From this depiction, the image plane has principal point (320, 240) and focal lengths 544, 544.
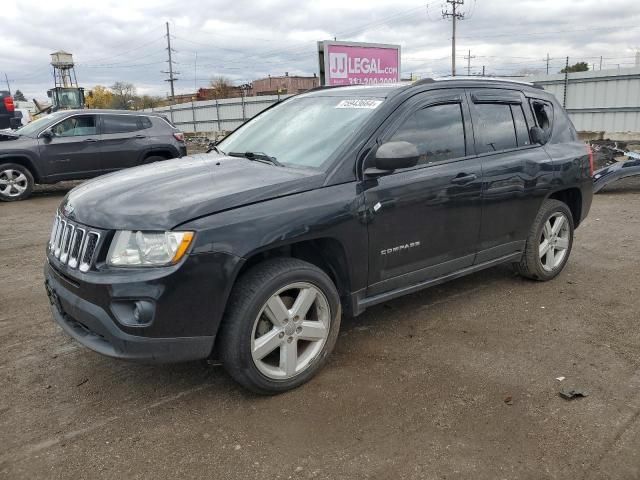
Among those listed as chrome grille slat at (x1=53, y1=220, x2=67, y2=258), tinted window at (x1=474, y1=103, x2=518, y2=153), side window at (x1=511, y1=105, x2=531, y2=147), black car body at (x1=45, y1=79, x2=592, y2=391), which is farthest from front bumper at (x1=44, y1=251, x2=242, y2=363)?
side window at (x1=511, y1=105, x2=531, y2=147)

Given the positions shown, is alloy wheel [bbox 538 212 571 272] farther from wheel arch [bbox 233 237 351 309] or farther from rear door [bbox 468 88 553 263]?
wheel arch [bbox 233 237 351 309]

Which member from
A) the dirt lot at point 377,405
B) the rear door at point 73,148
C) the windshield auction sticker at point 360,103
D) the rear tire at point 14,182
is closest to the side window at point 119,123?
the rear door at point 73,148

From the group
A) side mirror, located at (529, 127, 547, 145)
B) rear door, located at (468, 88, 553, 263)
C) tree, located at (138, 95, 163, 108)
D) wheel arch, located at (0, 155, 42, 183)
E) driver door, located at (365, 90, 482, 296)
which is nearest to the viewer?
driver door, located at (365, 90, 482, 296)

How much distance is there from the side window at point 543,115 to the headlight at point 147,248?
138 inches

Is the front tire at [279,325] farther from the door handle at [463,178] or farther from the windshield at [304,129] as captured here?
the door handle at [463,178]

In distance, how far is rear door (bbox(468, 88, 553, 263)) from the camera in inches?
166

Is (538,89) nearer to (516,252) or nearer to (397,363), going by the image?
(516,252)

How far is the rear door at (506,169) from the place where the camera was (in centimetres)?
422

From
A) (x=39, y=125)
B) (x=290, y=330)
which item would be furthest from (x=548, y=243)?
(x=39, y=125)

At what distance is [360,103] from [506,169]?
135 centimetres

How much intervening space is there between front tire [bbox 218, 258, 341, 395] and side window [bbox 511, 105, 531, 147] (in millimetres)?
2375

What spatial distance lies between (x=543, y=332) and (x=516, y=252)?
890 mm

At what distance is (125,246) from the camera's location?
277 centimetres

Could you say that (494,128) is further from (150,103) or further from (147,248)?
(150,103)
